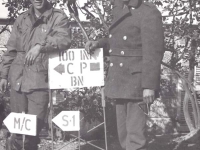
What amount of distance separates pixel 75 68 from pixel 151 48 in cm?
107

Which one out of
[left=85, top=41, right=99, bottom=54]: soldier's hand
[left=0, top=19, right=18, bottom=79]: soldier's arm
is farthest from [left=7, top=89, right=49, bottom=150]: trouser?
[left=85, top=41, right=99, bottom=54]: soldier's hand

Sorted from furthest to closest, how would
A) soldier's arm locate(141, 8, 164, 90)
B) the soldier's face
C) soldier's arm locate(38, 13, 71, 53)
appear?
the soldier's face < soldier's arm locate(38, 13, 71, 53) < soldier's arm locate(141, 8, 164, 90)

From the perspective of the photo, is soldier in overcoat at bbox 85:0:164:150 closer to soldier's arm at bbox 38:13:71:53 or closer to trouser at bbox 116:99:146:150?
trouser at bbox 116:99:146:150

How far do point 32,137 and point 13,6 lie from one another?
2348 millimetres

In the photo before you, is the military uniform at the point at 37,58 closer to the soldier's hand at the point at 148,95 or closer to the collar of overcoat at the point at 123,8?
the collar of overcoat at the point at 123,8

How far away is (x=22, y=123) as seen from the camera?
4.75 m

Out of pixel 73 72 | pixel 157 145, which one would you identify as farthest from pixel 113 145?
pixel 73 72

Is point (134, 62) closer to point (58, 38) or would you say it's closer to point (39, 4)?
point (58, 38)

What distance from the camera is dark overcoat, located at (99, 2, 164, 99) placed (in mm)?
4168

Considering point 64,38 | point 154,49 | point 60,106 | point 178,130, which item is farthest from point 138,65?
point 178,130

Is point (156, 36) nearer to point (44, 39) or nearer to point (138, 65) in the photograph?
point (138, 65)

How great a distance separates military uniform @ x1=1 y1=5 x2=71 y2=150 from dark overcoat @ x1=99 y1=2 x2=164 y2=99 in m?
0.62

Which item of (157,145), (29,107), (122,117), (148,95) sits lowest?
(157,145)

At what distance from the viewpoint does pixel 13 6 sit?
6.41m
